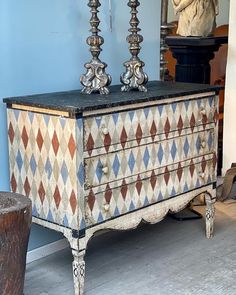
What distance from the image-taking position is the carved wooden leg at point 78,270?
251 cm

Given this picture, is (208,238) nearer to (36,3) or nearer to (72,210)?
(72,210)

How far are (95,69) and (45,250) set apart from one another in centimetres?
95

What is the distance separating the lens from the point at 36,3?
9.17ft

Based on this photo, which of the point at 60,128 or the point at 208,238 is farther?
the point at 208,238

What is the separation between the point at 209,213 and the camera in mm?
3242

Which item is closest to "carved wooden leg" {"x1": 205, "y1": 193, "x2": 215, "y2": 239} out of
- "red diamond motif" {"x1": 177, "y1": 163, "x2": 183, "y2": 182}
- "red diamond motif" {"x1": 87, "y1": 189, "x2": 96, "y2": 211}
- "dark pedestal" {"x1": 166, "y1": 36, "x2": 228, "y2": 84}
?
"red diamond motif" {"x1": 177, "y1": 163, "x2": 183, "y2": 182}

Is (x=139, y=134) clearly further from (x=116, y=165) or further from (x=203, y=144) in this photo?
(x=203, y=144)

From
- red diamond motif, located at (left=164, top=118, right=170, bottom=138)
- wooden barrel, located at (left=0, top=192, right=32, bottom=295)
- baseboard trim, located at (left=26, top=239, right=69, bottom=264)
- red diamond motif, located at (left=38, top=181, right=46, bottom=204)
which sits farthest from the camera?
baseboard trim, located at (left=26, top=239, right=69, bottom=264)

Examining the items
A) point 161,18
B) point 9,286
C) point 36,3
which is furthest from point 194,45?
point 9,286

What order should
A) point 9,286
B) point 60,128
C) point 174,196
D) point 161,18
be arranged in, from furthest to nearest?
point 161,18, point 174,196, point 60,128, point 9,286

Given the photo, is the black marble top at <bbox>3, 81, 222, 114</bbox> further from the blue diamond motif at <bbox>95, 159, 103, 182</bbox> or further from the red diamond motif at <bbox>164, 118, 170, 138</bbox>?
the blue diamond motif at <bbox>95, 159, 103, 182</bbox>

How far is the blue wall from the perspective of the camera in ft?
8.93

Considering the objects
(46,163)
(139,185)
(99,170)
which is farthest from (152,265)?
(46,163)

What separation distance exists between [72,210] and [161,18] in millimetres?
1652
